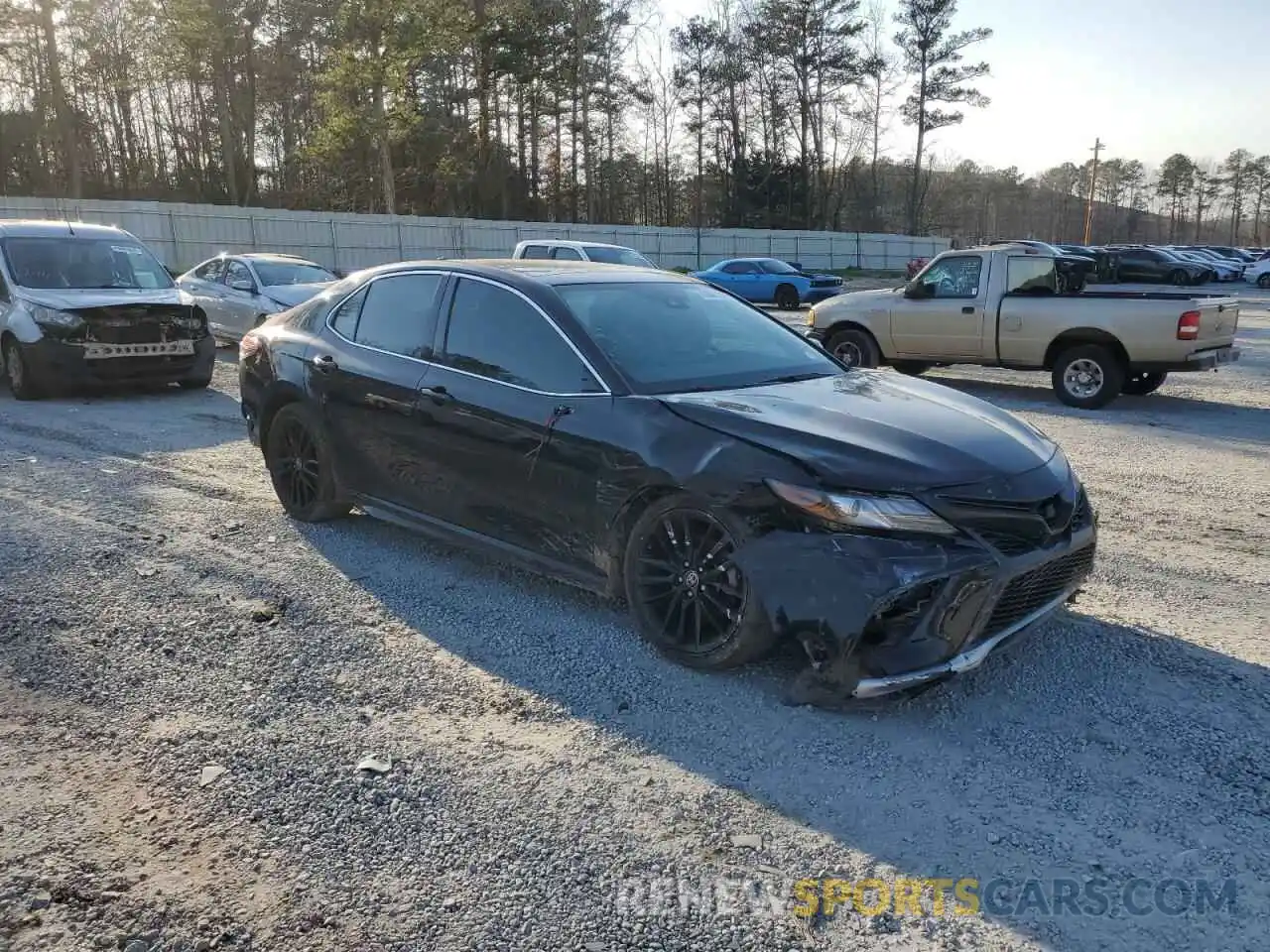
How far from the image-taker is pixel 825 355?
207 inches

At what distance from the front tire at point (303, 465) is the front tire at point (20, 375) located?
644cm

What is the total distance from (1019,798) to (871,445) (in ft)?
4.45

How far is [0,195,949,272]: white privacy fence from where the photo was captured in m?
30.6

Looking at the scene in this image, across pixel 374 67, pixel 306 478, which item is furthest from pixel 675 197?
pixel 306 478

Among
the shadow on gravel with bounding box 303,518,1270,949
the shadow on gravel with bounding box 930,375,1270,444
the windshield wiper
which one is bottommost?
the shadow on gravel with bounding box 930,375,1270,444

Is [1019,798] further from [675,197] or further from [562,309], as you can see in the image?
[675,197]

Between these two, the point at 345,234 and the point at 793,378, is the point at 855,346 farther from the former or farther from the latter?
the point at 345,234

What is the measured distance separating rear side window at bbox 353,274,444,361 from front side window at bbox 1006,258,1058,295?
8544mm

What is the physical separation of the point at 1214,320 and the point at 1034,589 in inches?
339

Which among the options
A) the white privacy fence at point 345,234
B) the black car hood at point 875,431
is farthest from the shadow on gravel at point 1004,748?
the white privacy fence at point 345,234

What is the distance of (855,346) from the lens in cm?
1304

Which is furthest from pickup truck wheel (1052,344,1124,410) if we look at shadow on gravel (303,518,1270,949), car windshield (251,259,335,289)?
car windshield (251,259,335,289)

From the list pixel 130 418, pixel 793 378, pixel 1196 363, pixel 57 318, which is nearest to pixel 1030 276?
pixel 1196 363

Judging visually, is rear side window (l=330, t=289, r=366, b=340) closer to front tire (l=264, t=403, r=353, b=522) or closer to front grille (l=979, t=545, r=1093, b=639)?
front tire (l=264, t=403, r=353, b=522)
